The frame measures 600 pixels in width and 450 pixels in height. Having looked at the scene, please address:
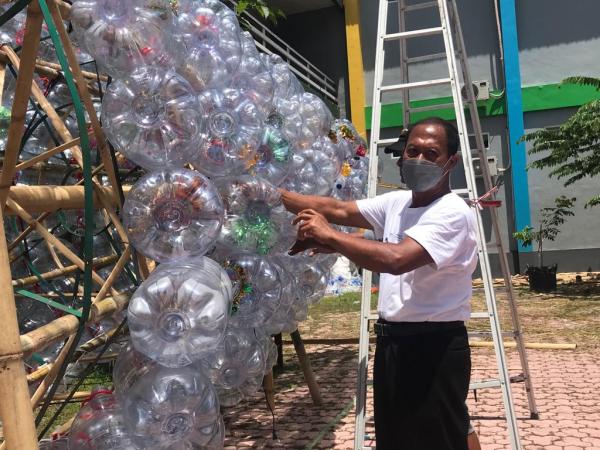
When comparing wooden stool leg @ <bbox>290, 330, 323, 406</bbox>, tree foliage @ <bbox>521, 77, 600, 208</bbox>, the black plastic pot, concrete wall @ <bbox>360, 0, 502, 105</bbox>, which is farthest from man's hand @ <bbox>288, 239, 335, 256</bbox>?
concrete wall @ <bbox>360, 0, 502, 105</bbox>

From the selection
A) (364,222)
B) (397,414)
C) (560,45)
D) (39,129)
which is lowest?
(397,414)

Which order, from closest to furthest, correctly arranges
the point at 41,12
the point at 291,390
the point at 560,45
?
the point at 41,12 → the point at 291,390 → the point at 560,45

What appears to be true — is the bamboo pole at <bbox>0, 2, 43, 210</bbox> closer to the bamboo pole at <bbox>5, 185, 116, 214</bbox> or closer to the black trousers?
the bamboo pole at <bbox>5, 185, 116, 214</bbox>

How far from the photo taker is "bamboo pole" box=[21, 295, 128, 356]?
1.76 metres

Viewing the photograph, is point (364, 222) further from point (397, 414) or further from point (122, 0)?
point (122, 0)

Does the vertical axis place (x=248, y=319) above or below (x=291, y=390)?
above

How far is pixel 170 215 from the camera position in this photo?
2.14 meters

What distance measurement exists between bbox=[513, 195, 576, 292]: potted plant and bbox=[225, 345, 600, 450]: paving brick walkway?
6.01 metres

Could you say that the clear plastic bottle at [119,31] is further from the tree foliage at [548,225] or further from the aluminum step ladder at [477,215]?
the tree foliage at [548,225]

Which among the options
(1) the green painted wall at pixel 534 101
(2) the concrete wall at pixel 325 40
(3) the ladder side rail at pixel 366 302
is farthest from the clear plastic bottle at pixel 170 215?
(2) the concrete wall at pixel 325 40

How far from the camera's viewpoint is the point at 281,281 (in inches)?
118

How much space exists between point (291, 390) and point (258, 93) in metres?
3.11

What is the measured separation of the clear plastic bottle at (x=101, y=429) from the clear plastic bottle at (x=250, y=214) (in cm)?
85

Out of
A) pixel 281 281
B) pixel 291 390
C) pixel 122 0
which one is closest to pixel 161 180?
pixel 122 0
